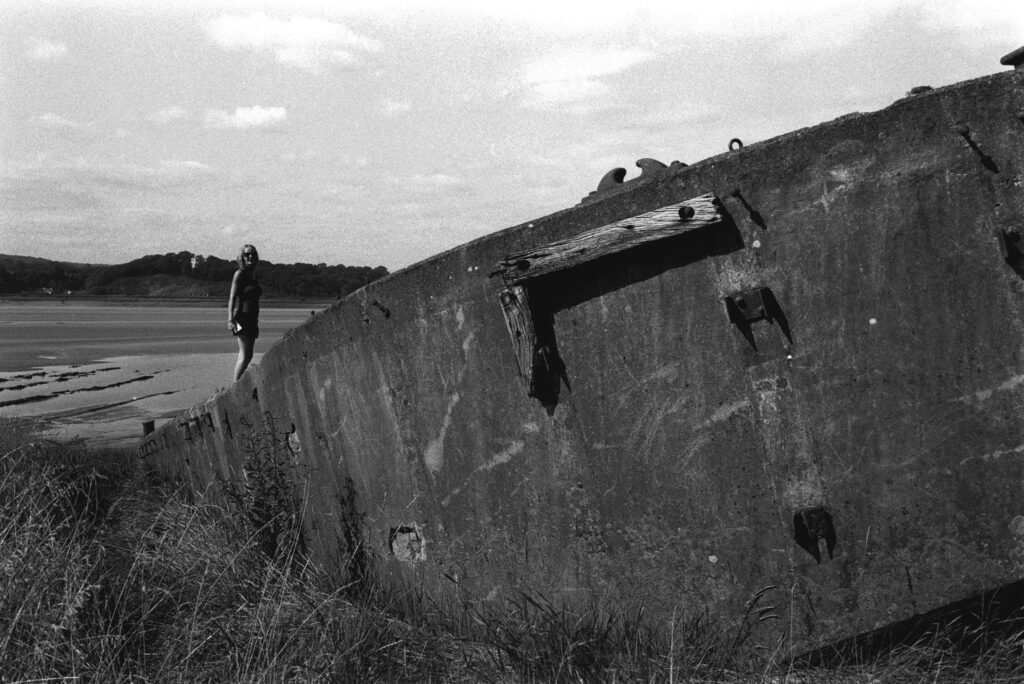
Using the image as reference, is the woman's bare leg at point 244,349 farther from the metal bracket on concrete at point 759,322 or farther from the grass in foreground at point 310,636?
the metal bracket on concrete at point 759,322

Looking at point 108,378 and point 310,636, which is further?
point 108,378

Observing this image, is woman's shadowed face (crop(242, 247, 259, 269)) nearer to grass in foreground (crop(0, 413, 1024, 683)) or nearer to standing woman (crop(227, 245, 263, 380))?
standing woman (crop(227, 245, 263, 380))

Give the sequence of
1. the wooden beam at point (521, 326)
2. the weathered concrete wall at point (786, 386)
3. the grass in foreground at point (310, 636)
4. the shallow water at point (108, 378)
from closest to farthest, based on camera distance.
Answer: the weathered concrete wall at point (786, 386) < the grass in foreground at point (310, 636) < the wooden beam at point (521, 326) < the shallow water at point (108, 378)

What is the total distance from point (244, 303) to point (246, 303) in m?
0.02

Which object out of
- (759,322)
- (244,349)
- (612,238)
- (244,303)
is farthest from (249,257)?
(759,322)

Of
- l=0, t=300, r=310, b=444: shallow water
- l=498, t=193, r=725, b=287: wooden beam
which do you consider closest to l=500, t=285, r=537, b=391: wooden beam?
l=498, t=193, r=725, b=287: wooden beam

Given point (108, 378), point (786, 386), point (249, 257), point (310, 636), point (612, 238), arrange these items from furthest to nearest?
point (108, 378), point (249, 257), point (310, 636), point (612, 238), point (786, 386)

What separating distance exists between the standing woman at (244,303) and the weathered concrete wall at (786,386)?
16.2ft

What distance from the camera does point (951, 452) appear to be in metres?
3.23

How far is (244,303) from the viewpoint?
28.6 feet

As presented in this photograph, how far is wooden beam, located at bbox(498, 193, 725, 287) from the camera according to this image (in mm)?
3361

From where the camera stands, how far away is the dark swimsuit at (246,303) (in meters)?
8.70

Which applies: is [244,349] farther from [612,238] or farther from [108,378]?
[108,378]

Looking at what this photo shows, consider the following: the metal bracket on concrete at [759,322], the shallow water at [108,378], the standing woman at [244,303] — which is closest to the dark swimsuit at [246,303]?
the standing woman at [244,303]
